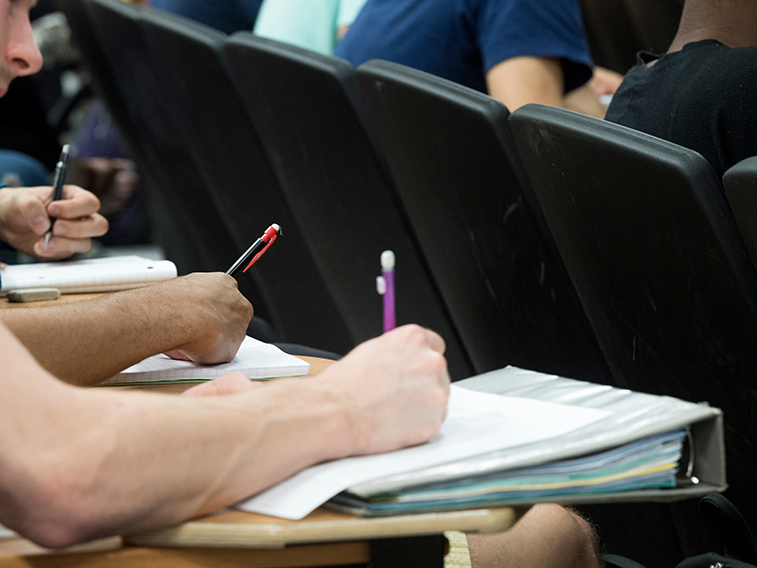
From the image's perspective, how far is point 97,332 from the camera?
876 mm

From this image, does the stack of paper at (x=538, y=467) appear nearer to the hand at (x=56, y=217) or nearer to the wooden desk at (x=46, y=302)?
the wooden desk at (x=46, y=302)

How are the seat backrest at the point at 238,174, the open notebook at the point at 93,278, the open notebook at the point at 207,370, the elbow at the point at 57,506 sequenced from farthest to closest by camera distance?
the seat backrest at the point at 238,174
the open notebook at the point at 93,278
the open notebook at the point at 207,370
the elbow at the point at 57,506

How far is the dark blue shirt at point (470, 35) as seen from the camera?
1852 mm

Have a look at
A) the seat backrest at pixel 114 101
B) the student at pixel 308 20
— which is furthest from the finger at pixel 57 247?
the seat backrest at pixel 114 101

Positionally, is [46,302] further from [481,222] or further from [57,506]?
[57,506]

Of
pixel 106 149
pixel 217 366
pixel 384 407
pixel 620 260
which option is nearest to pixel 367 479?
pixel 384 407

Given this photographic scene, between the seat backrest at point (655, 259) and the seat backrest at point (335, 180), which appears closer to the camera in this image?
the seat backrest at point (655, 259)

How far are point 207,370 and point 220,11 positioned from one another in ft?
7.19

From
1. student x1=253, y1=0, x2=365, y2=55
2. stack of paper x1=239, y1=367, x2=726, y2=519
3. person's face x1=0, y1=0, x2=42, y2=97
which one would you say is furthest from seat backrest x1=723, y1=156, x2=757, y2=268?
student x1=253, y1=0, x2=365, y2=55

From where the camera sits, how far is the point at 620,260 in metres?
1.03

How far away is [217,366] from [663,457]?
49 cm

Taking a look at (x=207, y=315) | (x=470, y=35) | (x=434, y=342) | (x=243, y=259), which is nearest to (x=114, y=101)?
(x=470, y=35)

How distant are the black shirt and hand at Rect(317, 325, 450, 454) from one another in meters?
0.63

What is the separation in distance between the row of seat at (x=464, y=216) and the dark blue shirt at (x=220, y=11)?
35 centimetres
